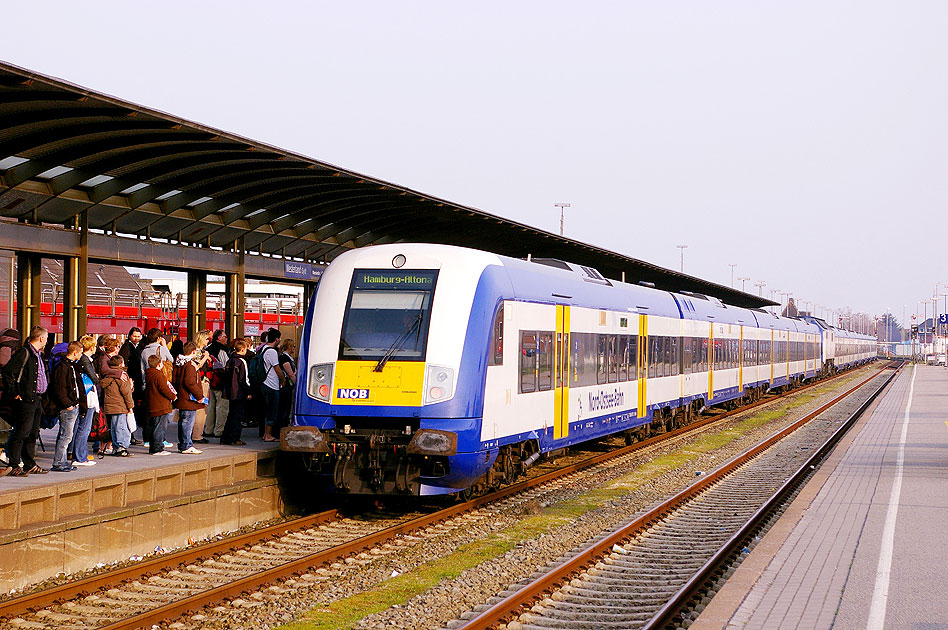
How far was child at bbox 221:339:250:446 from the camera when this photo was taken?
545 inches

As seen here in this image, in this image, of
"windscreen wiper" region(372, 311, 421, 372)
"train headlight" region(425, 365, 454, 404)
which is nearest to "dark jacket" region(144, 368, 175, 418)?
"windscreen wiper" region(372, 311, 421, 372)

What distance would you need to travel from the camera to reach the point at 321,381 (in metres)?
12.3

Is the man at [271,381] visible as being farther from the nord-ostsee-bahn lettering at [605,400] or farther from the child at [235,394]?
the nord-ostsee-bahn lettering at [605,400]

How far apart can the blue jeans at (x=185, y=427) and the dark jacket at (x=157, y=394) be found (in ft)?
0.92

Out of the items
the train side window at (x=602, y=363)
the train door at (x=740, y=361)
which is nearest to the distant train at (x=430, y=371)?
the train side window at (x=602, y=363)

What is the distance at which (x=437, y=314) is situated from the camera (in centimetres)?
1219

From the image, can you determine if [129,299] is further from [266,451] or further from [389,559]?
Result: [389,559]

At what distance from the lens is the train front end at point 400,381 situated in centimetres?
1195

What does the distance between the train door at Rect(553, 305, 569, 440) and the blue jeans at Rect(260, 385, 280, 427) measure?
13.0 ft

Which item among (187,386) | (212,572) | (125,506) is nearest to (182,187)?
(187,386)

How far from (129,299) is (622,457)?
11.6 metres

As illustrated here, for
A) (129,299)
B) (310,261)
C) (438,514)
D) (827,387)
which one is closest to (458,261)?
(438,514)

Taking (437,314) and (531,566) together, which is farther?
(437,314)

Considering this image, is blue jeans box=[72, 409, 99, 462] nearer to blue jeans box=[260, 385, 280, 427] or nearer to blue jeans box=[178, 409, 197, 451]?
blue jeans box=[178, 409, 197, 451]
